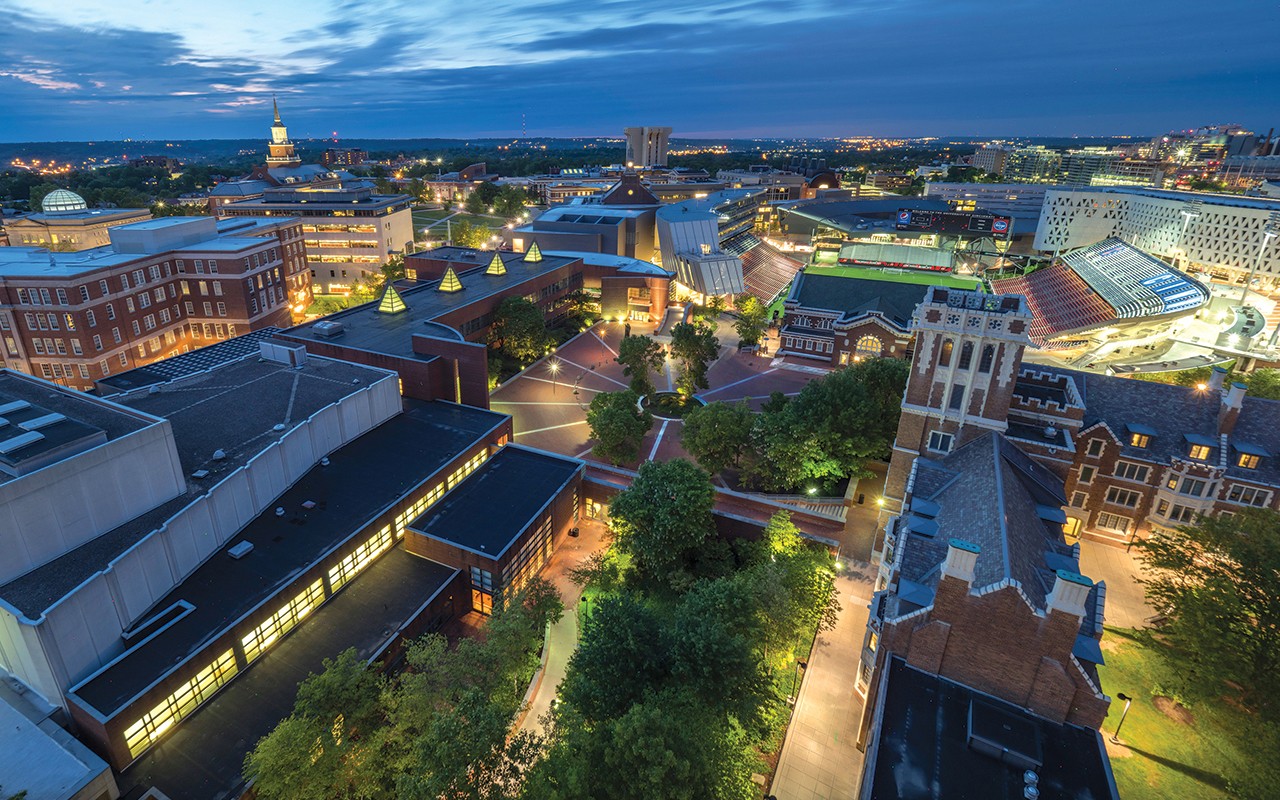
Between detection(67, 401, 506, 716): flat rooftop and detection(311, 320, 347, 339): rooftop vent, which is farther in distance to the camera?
detection(311, 320, 347, 339): rooftop vent

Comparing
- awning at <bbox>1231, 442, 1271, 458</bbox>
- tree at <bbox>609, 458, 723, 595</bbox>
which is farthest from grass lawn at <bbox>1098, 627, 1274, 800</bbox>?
tree at <bbox>609, 458, 723, 595</bbox>

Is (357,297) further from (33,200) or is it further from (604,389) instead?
(33,200)

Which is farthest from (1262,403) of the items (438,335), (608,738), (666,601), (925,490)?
(438,335)

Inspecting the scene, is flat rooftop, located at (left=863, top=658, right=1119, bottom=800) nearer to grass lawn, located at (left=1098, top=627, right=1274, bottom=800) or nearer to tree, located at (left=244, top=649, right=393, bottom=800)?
grass lawn, located at (left=1098, top=627, right=1274, bottom=800)

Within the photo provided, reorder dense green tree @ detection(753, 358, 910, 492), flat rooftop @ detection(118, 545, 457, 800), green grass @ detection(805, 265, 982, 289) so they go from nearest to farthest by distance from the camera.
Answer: flat rooftop @ detection(118, 545, 457, 800) < dense green tree @ detection(753, 358, 910, 492) < green grass @ detection(805, 265, 982, 289)

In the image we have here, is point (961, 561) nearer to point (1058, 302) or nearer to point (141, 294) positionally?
point (141, 294)

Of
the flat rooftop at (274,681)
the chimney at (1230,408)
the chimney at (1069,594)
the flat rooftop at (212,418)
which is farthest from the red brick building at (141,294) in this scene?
the chimney at (1230,408)
